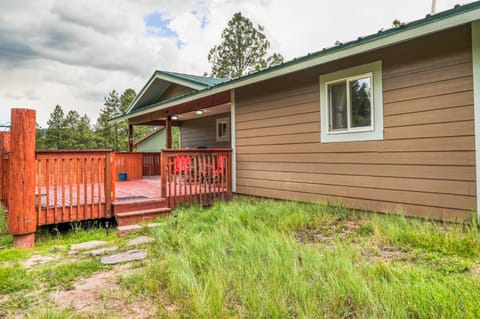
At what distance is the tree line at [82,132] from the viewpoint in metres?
28.6

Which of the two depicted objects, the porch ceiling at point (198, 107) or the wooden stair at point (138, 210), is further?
the porch ceiling at point (198, 107)

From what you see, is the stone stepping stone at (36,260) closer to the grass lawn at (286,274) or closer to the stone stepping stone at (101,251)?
the grass lawn at (286,274)

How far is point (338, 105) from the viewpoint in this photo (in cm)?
484

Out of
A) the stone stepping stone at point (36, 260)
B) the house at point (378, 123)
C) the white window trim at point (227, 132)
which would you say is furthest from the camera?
the white window trim at point (227, 132)

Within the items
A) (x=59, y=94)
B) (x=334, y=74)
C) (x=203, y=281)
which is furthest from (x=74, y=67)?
(x=203, y=281)

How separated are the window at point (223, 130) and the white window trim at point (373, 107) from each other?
18.8 ft

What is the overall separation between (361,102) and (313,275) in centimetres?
315

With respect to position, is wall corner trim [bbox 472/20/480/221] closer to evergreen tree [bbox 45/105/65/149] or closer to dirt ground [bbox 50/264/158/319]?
dirt ground [bbox 50/264/158/319]

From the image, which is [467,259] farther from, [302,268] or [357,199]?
[357,199]

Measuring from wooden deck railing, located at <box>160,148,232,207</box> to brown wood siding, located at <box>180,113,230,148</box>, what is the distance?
378cm

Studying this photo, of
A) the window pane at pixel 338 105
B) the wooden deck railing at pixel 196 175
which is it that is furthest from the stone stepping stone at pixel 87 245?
the window pane at pixel 338 105

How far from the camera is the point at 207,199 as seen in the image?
6285 mm

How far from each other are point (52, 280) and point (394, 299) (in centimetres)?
292

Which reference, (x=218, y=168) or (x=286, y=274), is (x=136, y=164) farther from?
(x=286, y=274)
